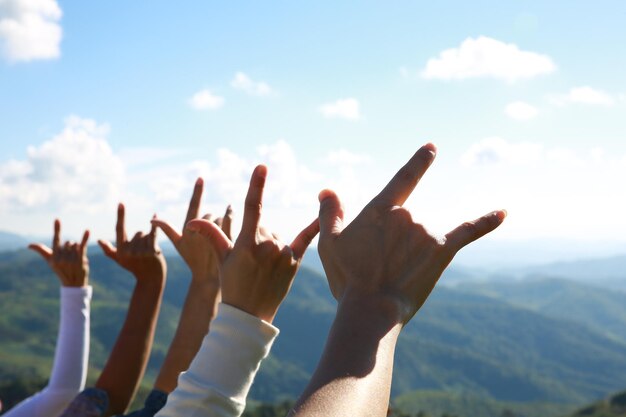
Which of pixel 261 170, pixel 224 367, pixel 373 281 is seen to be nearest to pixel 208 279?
pixel 224 367

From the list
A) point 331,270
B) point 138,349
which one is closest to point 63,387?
point 138,349

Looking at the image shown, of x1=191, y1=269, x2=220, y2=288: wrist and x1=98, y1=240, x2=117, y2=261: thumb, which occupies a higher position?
x1=98, y1=240, x2=117, y2=261: thumb

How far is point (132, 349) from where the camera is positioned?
4.57 meters

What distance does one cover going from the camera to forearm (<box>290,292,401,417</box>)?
166 centimetres

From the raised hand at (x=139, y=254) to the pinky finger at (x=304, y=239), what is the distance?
228 cm

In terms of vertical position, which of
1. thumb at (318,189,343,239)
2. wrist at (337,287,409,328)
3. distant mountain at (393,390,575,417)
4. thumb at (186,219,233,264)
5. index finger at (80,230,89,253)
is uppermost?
index finger at (80,230,89,253)

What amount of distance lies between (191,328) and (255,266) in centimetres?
204

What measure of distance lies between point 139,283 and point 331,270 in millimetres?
2955

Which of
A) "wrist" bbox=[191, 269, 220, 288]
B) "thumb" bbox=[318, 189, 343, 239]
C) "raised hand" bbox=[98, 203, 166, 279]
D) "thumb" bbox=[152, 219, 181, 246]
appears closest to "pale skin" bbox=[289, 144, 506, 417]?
"thumb" bbox=[318, 189, 343, 239]

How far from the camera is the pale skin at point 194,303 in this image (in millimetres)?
4023

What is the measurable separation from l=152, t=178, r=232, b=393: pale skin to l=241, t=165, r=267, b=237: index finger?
1.76 meters

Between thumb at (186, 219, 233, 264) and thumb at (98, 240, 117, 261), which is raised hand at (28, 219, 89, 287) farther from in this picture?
thumb at (186, 219, 233, 264)

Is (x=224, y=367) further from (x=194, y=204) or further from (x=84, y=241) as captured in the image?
(x=84, y=241)

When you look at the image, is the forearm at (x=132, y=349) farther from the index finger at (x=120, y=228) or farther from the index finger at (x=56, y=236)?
the index finger at (x=56, y=236)
